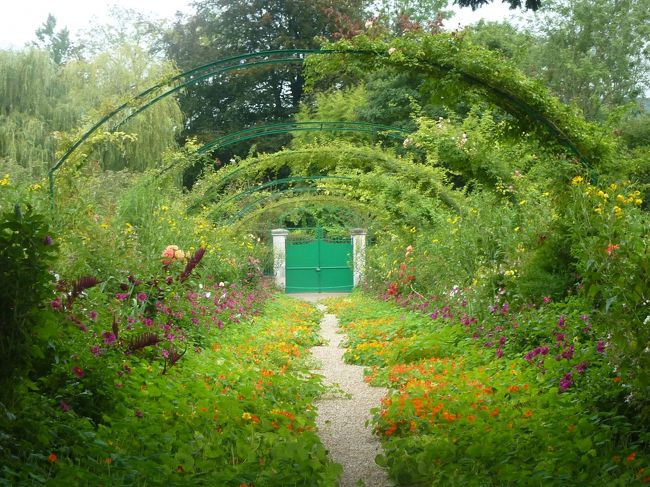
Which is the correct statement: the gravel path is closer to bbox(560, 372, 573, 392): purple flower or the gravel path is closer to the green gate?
bbox(560, 372, 573, 392): purple flower

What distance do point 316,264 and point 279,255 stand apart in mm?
1335

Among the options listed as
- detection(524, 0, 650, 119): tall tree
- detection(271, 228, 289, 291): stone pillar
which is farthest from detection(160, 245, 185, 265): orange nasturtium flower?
detection(524, 0, 650, 119): tall tree

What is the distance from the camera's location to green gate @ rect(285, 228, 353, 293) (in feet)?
76.0

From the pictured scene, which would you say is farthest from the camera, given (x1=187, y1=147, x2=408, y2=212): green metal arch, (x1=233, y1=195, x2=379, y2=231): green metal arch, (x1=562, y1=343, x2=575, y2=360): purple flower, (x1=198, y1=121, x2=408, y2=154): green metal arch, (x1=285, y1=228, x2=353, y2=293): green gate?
(x1=285, y1=228, x2=353, y2=293): green gate

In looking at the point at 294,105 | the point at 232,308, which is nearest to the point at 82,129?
the point at 232,308

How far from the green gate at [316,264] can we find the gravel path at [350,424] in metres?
14.3

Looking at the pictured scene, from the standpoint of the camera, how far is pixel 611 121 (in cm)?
850

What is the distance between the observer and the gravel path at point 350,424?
449cm

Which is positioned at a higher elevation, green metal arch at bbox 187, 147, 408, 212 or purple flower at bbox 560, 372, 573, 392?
green metal arch at bbox 187, 147, 408, 212

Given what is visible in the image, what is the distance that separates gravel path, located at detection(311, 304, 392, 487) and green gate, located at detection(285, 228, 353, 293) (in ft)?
46.8

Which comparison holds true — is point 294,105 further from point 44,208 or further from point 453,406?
point 453,406

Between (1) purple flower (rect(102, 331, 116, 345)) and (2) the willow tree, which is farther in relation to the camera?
(2) the willow tree

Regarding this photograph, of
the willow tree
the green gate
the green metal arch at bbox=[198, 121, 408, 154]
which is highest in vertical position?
the willow tree

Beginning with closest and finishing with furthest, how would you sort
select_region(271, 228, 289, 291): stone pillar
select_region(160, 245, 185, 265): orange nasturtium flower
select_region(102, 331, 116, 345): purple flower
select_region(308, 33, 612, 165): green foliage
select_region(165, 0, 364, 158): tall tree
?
select_region(102, 331, 116, 345): purple flower, select_region(308, 33, 612, 165): green foliage, select_region(160, 245, 185, 265): orange nasturtium flower, select_region(271, 228, 289, 291): stone pillar, select_region(165, 0, 364, 158): tall tree
